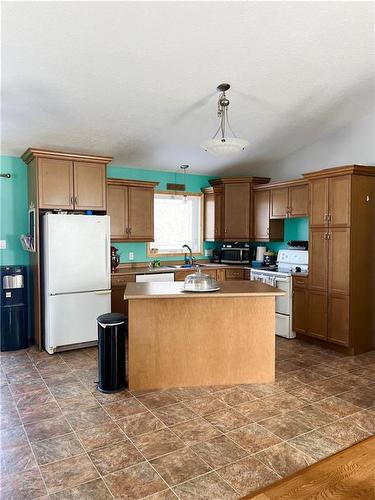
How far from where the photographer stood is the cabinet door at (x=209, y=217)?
6.36 meters

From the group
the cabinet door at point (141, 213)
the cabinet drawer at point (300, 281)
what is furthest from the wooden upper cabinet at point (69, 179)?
the cabinet drawer at point (300, 281)

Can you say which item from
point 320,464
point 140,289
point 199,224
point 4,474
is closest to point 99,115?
point 140,289

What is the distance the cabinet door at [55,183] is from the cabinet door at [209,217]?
2522 mm

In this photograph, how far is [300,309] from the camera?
5.04 metres

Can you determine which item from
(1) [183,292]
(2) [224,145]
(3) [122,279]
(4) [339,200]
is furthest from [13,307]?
(4) [339,200]

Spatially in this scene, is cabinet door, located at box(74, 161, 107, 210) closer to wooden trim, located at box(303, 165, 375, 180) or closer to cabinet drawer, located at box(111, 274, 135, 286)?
cabinet drawer, located at box(111, 274, 135, 286)

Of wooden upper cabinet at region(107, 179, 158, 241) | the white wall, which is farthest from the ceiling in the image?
wooden upper cabinet at region(107, 179, 158, 241)

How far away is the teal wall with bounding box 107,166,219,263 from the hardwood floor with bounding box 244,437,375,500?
4399 mm

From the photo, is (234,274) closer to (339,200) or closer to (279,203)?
(279,203)

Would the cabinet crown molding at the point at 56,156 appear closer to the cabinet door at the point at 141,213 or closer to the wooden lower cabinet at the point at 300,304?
the cabinet door at the point at 141,213

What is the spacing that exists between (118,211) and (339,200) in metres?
2.90

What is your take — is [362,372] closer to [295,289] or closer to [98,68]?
[295,289]

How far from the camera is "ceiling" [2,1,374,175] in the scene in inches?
111

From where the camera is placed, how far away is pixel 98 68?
10.9 feet
